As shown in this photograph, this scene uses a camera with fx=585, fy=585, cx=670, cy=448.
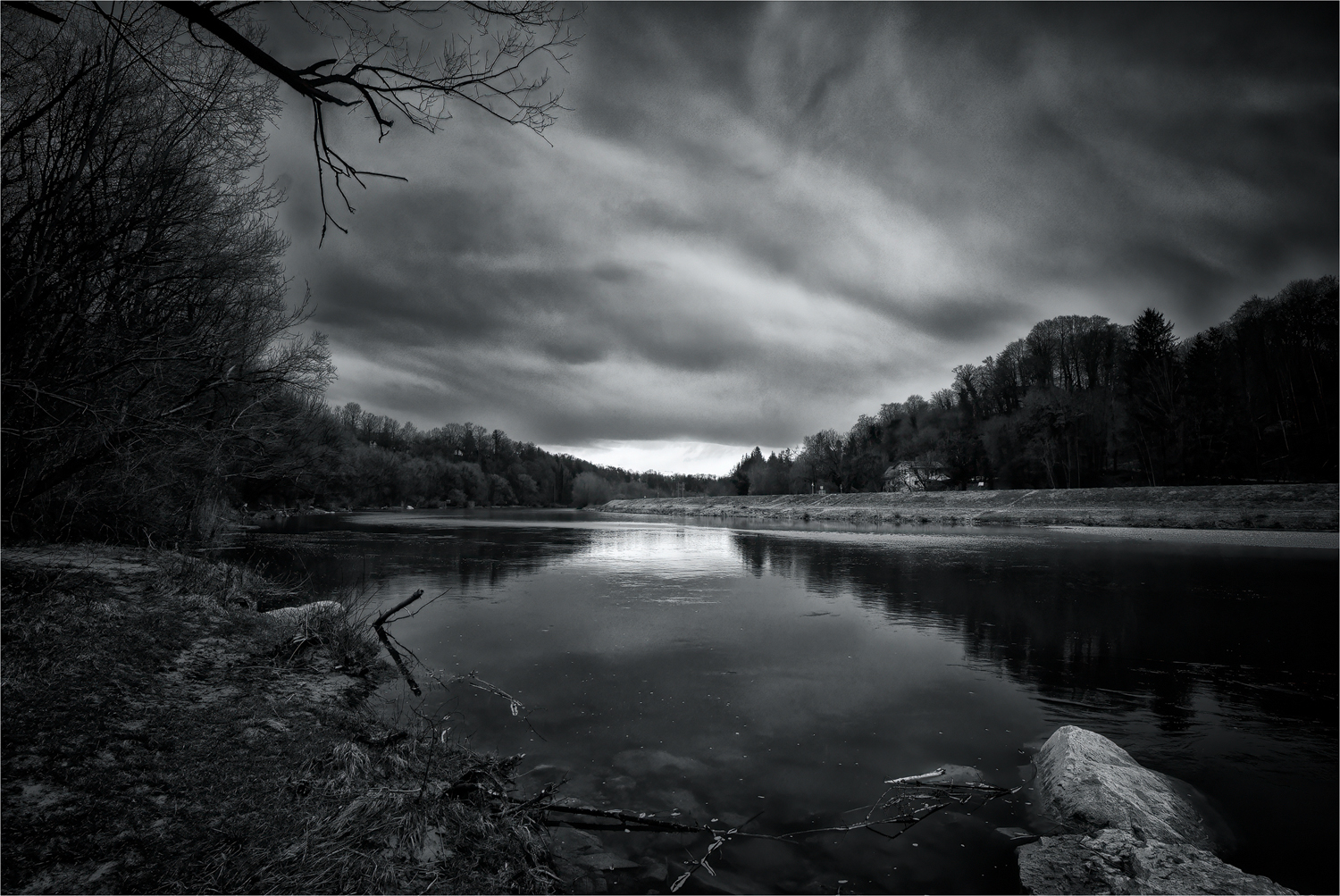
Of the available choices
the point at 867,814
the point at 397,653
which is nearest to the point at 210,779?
the point at 867,814

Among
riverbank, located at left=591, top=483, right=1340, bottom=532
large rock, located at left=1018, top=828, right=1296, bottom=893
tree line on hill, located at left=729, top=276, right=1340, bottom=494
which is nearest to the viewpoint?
large rock, located at left=1018, top=828, right=1296, bottom=893

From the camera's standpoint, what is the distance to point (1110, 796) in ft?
17.6

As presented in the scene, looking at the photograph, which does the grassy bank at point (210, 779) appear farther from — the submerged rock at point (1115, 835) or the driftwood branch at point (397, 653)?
the submerged rock at point (1115, 835)

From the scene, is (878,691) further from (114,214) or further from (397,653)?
(114,214)

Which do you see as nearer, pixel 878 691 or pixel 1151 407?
pixel 878 691

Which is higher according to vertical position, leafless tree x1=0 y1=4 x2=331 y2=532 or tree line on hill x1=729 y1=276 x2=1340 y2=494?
tree line on hill x1=729 y1=276 x2=1340 y2=494

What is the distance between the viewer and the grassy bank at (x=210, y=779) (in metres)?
3.26

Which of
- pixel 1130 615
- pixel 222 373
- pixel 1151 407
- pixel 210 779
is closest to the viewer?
pixel 210 779

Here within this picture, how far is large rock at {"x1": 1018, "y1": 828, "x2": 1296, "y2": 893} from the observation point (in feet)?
13.6

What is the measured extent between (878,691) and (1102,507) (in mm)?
51374

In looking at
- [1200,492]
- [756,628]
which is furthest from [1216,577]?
[1200,492]

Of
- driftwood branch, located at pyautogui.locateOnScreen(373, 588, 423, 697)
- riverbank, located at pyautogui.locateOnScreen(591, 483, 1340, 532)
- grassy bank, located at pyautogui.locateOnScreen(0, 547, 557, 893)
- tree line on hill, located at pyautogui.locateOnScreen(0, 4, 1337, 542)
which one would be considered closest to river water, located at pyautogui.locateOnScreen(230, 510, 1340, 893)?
driftwood branch, located at pyautogui.locateOnScreen(373, 588, 423, 697)

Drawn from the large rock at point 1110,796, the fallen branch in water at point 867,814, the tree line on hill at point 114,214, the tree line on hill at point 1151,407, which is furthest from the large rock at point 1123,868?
the tree line on hill at point 1151,407

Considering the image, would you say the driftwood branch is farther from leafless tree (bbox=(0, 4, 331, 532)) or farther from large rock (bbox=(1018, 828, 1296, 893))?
large rock (bbox=(1018, 828, 1296, 893))
